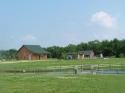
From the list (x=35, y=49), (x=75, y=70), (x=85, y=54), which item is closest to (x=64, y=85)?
(x=75, y=70)

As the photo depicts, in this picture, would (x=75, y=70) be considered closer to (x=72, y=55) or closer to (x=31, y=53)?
(x=31, y=53)

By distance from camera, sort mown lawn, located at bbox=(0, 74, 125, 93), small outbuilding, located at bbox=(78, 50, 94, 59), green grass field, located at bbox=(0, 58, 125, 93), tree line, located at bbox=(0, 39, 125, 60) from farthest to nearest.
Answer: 1. small outbuilding, located at bbox=(78, 50, 94, 59)
2. tree line, located at bbox=(0, 39, 125, 60)
3. green grass field, located at bbox=(0, 58, 125, 93)
4. mown lawn, located at bbox=(0, 74, 125, 93)

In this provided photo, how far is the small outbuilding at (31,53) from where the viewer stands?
112m

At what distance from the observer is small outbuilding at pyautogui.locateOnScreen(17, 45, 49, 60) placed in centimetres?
11169

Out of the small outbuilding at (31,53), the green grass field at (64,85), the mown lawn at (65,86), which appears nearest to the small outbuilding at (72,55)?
the small outbuilding at (31,53)

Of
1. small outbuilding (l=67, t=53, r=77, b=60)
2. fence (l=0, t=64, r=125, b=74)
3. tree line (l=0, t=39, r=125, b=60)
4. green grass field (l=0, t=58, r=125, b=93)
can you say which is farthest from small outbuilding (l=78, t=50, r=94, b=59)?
green grass field (l=0, t=58, r=125, b=93)

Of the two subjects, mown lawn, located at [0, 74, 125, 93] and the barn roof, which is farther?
the barn roof

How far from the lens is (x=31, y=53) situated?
366 ft

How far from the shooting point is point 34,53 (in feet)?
364

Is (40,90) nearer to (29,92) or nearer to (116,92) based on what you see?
(29,92)

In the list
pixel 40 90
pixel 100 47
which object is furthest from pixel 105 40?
pixel 40 90

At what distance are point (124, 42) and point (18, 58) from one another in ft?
130

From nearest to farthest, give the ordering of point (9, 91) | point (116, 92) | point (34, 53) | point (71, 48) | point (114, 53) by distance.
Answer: point (116, 92) → point (9, 91) → point (34, 53) → point (114, 53) → point (71, 48)

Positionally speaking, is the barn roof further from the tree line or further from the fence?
the fence
